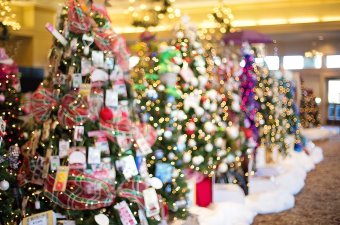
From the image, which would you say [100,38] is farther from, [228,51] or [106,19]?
[228,51]

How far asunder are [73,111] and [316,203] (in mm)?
3746

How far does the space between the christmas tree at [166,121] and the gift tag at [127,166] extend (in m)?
0.80

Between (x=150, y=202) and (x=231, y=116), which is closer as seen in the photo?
(x=150, y=202)

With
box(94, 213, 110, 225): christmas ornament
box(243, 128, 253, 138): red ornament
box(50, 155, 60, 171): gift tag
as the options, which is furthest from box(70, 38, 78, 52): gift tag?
box(243, 128, 253, 138): red ornament

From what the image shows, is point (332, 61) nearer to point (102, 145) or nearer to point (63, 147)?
point (102, 145)

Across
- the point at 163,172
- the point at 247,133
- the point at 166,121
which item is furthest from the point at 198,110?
the point at 247,133

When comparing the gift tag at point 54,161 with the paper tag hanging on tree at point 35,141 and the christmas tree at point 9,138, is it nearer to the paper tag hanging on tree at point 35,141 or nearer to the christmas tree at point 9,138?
the paper tag hanging on tree at point 35,141

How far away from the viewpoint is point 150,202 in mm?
3574

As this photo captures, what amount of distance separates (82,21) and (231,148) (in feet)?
8.26

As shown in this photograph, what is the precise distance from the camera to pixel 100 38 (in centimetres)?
354

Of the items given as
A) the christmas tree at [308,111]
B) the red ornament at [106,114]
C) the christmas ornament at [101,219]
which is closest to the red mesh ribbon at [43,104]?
the red ornament at [106,114]

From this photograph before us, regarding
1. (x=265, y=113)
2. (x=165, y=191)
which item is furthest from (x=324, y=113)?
(x=165, y=191)

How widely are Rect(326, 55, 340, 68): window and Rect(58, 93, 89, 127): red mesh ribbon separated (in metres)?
14.5

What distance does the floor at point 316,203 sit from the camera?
5.12 meters
